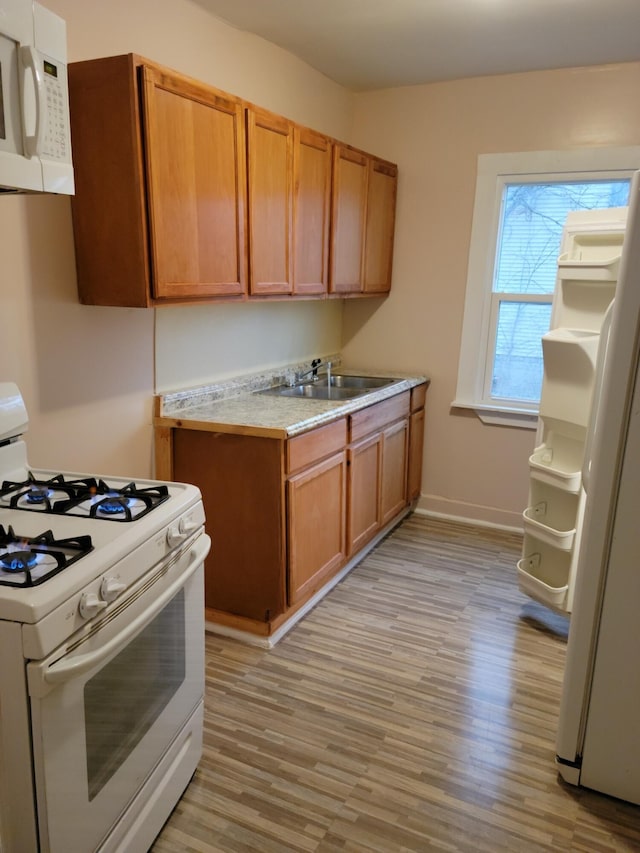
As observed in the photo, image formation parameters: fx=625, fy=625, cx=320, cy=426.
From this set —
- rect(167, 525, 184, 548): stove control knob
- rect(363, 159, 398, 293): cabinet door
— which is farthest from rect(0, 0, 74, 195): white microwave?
rect(363, 159, 398, 293): cabinet door

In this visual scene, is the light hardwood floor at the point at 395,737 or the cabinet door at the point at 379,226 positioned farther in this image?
the cabinet door at the point at 379,226

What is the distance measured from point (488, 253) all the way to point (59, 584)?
326cm

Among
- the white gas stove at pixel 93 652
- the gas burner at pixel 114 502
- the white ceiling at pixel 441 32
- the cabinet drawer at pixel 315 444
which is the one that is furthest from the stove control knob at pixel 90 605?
the white ceiling at pixel 441 32

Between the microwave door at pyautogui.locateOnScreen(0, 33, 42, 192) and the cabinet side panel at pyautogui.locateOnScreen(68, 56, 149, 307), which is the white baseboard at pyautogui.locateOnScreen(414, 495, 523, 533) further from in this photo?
the microwave door at pyautogui.locateOnScreen(0, 33, 42, 192)

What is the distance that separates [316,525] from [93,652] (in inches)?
63.5

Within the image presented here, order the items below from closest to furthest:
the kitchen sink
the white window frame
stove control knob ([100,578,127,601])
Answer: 1. stove control knob ([100,578,127,601])
2. the white window frame
3. the kitchen sink

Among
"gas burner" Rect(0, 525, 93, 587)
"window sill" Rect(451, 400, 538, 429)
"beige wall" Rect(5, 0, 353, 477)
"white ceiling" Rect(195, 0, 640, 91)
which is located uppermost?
"white ceiling" Rect(195, 0, 640, 91)

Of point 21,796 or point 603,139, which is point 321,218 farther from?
point 21,796

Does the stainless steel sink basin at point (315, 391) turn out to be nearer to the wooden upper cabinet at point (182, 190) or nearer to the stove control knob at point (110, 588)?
the wooden upper cabinet at point (182, 190)

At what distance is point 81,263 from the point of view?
84.4 inches

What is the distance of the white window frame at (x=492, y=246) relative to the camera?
11.1ft

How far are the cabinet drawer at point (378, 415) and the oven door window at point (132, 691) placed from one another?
5.06 feet

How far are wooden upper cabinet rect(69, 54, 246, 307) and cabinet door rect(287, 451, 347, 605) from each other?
90 centimetres

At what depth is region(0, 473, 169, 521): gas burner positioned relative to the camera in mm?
1579
